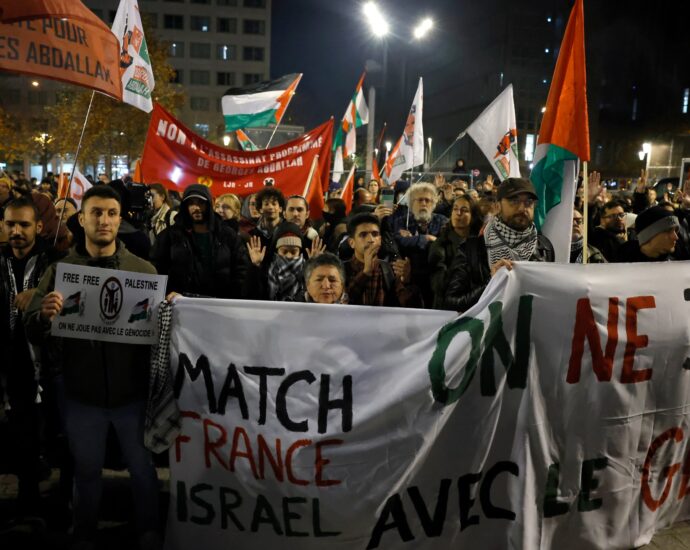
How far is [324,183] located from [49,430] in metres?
4.24

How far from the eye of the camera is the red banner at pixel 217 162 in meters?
6.52

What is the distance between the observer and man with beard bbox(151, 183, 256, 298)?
445 centimetres

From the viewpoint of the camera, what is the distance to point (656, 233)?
438 centimetres

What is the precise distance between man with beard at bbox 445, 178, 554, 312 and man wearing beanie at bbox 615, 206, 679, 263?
1251 millimetres

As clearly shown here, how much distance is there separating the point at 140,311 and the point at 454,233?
292 cm

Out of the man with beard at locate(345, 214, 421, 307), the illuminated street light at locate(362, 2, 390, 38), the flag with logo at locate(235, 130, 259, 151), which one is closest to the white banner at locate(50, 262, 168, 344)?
the man with beard at locate(345, 214, 421, 307)

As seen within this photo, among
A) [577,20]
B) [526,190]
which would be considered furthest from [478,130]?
[526,190]

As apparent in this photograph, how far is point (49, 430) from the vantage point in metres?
4.28

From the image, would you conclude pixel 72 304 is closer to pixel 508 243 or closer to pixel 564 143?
pixel 508 243

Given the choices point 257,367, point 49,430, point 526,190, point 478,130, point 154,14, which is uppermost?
point 154,14

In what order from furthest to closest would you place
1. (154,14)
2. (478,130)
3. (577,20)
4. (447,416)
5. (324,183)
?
(154,14), (478,130), (324,183), (577,20), (447,416)

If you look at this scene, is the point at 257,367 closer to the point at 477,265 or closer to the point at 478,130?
the point at 477,265

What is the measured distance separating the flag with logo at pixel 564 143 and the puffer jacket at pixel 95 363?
109 inches

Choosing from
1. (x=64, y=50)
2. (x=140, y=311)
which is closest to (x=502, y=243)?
(x=140, y=311)
